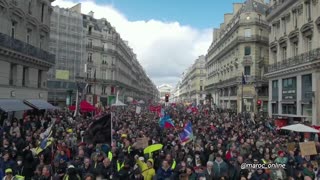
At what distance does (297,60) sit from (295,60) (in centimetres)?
45

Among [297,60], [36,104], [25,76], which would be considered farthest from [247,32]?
[36,104]

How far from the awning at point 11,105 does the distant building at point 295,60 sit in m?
20.6

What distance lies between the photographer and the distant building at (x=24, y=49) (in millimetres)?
25000

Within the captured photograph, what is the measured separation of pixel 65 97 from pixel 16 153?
4247cm

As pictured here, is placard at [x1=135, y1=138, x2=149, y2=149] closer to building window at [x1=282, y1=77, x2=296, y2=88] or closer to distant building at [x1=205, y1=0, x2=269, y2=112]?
building window at [x1=282, y1=77, x2=296, y2=88]

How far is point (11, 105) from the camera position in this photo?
80.1 feet

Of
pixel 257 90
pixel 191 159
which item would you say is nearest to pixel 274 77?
pixel 257 90

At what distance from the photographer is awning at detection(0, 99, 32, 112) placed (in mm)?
23045

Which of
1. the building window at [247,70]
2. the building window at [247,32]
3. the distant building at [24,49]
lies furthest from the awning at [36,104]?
the building window at [247,32]

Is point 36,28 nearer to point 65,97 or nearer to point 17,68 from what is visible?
point 17,68

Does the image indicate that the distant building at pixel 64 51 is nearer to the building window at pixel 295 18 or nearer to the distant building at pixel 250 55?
the distant building at pixel 250 55

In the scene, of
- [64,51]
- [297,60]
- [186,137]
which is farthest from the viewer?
[64,51]

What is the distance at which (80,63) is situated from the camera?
183 ft

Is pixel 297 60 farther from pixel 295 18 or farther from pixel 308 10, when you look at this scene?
pixel 308 10
